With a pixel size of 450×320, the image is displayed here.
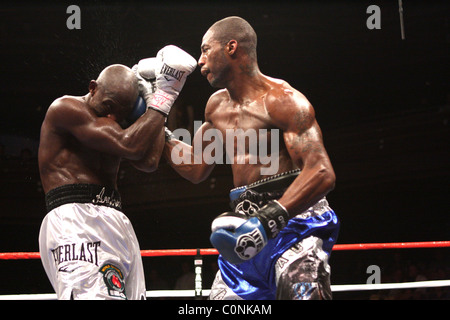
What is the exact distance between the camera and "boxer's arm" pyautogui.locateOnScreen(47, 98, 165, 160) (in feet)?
5.53

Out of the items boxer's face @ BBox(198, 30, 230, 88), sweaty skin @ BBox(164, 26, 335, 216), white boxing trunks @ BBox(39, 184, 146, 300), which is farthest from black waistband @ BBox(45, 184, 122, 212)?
boxer's face @ BBox(198, 30, 230, 88)

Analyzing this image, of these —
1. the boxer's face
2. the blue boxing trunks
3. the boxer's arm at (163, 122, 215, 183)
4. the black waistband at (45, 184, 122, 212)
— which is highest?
the boxer's face

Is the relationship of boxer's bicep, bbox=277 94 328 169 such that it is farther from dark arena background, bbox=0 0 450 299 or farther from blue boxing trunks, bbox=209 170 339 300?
dark arena background, bbox=0 0 450 299

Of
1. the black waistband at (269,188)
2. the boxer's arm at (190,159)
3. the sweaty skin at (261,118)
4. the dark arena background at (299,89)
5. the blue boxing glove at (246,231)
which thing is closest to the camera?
the blue boxing glove at (246,231)

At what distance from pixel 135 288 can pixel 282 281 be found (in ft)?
1.56

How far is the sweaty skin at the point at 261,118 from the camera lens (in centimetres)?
156

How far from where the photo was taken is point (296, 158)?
1.63 metres

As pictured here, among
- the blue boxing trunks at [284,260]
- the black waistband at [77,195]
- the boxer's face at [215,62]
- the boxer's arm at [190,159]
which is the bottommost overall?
the blue boxing trunks at [284,260]

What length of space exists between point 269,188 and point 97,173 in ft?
1.83

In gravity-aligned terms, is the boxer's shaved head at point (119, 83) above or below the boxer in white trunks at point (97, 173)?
above

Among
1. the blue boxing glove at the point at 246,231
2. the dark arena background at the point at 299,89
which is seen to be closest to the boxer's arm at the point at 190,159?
the blue boxing glove at the point at 246,231

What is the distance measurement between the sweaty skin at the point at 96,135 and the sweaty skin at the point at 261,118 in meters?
0.27

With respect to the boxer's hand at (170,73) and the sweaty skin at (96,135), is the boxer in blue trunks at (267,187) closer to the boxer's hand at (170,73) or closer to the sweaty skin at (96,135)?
the boxer's hand at (170,73)

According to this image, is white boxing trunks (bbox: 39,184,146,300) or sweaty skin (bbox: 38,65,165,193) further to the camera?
sweaty skin (bbox: 38,65,165,193)
